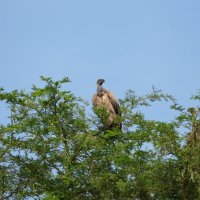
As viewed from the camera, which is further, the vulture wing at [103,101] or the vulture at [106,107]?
the vulture wing at [103,101]

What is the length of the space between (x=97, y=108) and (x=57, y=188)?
81.9 inches

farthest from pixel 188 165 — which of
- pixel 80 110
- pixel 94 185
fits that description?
pixel 80 110

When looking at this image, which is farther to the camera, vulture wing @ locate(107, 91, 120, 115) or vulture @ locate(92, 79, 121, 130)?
vulture wing @ locate(107, 91, 120, 115)

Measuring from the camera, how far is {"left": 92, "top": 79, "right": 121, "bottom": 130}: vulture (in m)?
16.6

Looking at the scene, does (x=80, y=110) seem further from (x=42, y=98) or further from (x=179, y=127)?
(x=179, y=127)

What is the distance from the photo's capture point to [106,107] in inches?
715

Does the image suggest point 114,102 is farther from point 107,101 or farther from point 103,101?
point 103,101

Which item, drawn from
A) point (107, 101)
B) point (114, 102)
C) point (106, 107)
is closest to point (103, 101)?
point (107, 101)

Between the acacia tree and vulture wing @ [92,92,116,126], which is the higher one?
vulture wing @ [92,92,116,126]

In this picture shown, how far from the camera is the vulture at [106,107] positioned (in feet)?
54.4

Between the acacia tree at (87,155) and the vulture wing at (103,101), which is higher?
the vulture wing at (103,101)

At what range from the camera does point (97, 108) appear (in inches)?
654

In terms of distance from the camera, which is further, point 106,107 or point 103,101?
point 103,101

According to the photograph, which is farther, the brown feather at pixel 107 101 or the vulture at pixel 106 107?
the brown feather at pixel 107 101
